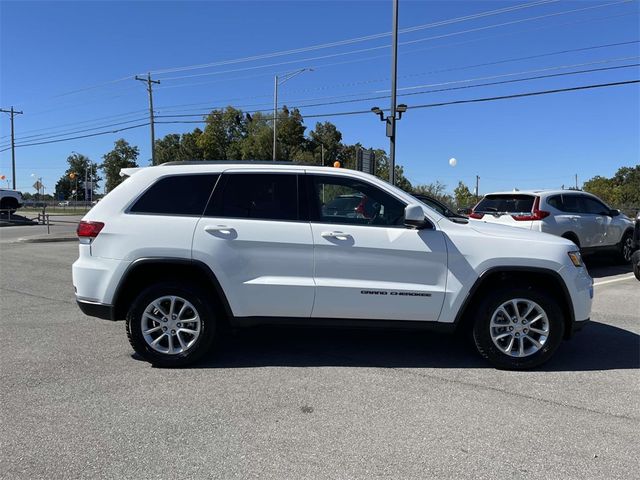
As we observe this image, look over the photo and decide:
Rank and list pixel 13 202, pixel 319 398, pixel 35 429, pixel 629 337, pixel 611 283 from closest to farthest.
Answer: pixel 35 429, pixel 319 398, pixel 629 337, pixel 611 283, pixel 13 202

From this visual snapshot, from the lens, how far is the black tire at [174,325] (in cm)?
462

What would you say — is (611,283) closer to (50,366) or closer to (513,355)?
(513,355)

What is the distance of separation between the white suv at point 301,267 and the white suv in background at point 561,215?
5.09 m

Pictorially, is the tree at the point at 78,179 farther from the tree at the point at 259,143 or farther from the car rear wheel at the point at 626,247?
the car rear wheel at the point at 626,247

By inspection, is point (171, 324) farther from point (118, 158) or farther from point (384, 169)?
point (118, 158)

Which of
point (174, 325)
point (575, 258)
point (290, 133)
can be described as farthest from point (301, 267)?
point (290, 133)

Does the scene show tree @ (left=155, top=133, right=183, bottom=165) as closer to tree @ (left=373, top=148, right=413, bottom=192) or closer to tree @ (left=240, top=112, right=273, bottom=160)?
tree @ (left=240, top=112, right=273, bottom=160)

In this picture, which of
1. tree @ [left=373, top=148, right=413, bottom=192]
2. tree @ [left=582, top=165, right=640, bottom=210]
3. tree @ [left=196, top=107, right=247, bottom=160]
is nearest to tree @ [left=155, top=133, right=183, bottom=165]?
tree @ [left=196, top=107, right=247, bottom=160]

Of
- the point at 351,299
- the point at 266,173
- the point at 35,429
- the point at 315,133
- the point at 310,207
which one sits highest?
the point at 315,133

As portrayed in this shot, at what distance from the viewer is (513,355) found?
4.68 m

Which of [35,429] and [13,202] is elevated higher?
[13,202]

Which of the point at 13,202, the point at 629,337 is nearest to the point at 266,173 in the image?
the point at 629,337

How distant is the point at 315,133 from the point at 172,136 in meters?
25.4

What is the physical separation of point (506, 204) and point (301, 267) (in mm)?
6912
